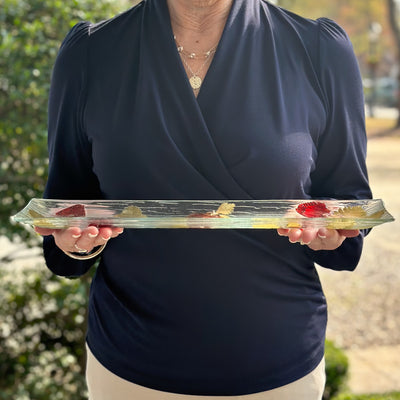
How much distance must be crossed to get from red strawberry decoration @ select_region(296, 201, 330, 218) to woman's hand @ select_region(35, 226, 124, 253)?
1.46 feet

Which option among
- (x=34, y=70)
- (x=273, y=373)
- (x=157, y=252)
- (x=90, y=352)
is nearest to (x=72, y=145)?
(x=157, y=252)

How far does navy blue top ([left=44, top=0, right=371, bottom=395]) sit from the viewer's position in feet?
5.14

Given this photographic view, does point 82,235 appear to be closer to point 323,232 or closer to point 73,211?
point 73,211

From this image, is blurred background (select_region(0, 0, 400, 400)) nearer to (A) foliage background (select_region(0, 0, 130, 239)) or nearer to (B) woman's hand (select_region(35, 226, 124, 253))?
(A) foliage background (select_region(0, 0, 130, 239))

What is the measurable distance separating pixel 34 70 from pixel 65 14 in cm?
33

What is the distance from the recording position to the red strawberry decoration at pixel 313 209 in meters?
1.54

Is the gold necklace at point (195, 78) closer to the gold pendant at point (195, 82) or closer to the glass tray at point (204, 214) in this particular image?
the gold pendant at point (195, 82)

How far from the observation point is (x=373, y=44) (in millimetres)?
27578

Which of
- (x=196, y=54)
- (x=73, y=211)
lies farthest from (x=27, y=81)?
(x=73, y=211)

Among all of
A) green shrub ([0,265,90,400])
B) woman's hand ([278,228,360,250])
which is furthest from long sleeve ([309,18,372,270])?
green shrub ([0,265,90,400])

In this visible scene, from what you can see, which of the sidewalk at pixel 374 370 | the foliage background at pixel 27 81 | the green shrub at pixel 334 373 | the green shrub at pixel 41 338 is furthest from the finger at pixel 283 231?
the sidewalk at pixel 374 370

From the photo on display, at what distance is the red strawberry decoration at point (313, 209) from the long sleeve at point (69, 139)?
1.95ft

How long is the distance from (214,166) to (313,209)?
269mm

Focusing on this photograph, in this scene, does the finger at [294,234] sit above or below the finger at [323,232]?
above
